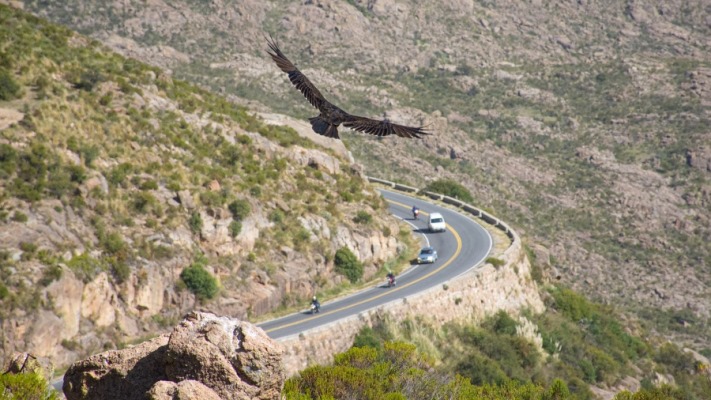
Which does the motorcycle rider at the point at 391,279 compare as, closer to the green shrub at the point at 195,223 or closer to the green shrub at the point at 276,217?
the green shrub at the point at 276,217

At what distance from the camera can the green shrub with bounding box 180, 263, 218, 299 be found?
127 ft

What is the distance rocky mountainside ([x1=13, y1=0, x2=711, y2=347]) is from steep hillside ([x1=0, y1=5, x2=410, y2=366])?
76.4ft

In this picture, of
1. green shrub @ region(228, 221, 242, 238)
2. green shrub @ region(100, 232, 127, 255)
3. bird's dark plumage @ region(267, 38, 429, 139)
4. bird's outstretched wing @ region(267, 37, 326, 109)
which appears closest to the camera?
bird's dark plumage @ region(267, 38, 429, 139)

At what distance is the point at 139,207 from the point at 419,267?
1912cm

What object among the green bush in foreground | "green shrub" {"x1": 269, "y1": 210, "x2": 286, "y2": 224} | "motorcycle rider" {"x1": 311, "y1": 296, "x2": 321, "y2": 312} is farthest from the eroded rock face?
"green shrub" {"x1": 269, "y1": 210, "x2": 286, "y2": 224}

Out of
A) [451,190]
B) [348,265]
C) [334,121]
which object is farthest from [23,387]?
[451,190]

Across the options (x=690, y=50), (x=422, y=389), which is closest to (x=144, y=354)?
(x=422, y=389)

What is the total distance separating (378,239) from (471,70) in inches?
3400

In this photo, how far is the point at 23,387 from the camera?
15688mm

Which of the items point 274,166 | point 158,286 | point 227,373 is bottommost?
point 158,286

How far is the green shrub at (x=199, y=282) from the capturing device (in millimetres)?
38594

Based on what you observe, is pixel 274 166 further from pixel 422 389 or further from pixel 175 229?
pixel 422 389

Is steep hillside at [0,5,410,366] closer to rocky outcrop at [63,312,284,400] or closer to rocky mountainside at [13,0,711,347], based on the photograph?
rocky outcrop at [63,312,284,400]

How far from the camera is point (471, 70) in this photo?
13362 cm
